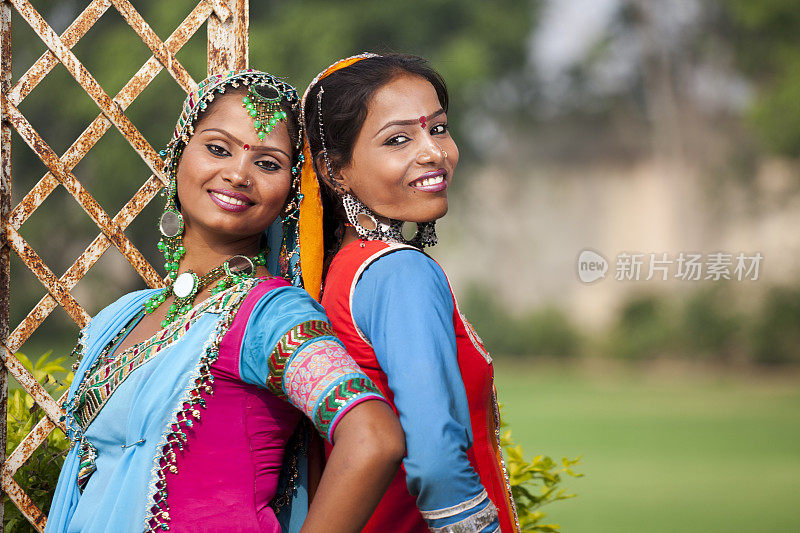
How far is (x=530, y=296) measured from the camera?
63.7 feet

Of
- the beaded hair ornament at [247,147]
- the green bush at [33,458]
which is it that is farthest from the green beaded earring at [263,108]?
the green bush at [33,458]

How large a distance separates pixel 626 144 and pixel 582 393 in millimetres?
7548

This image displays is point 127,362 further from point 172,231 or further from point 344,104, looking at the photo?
point 344,104

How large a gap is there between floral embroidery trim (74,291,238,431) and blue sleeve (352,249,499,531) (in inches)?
11.8

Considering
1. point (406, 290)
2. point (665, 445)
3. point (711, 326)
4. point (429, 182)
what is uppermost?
point (711, 326)

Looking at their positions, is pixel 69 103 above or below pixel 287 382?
above

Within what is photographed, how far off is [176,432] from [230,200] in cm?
44

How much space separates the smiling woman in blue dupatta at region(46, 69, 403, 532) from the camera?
1415mm

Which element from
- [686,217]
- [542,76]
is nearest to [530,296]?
[686,217]

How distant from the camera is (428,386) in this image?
4.77ft

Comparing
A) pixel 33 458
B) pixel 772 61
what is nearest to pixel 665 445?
pixel 33 458

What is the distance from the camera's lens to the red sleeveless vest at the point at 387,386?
1.61 metres

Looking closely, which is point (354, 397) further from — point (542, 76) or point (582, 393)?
point (542, 76)

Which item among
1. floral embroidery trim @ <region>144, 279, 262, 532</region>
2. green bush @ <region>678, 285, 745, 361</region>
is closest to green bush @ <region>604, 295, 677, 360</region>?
green bush @ <region>678, 285, 745, 361</region>
